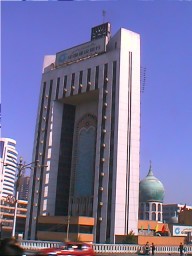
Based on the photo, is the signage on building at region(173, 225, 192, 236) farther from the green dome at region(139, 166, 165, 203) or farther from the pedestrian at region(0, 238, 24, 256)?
the pedestrian at region(0, 238, 24, 256)

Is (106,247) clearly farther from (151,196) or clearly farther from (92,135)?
(151,196)

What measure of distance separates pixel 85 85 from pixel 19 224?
237 feet

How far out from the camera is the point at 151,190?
368ft

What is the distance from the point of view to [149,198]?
11281 cm

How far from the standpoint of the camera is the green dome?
11219 centimetres

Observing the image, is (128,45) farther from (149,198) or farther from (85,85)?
(149,198)

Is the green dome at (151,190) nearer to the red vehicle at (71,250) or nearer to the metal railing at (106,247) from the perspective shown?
the metal railing at (106,247)

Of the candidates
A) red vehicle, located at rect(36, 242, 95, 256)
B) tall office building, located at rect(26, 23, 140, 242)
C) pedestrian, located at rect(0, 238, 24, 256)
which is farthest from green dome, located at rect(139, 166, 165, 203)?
pedestrian, located at rect(0, 238, 24, 256)

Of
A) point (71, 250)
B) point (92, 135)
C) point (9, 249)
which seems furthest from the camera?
point (92, 135)

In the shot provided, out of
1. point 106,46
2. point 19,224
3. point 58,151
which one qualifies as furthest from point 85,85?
point 19,224

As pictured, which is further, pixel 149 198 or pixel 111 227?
pixel 149 198

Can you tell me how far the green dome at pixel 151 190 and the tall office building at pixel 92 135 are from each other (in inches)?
1488

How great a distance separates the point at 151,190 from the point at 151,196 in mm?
1881

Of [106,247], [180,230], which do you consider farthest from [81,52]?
[106,247]
